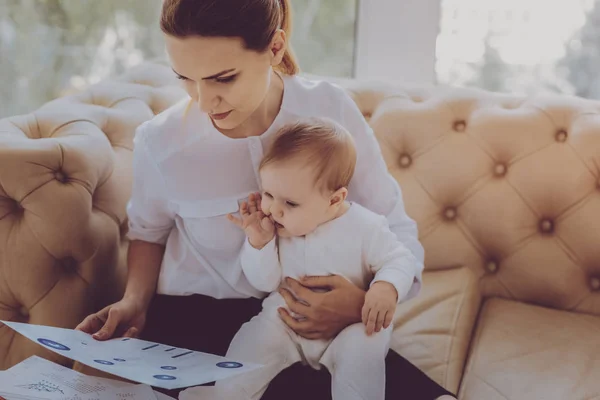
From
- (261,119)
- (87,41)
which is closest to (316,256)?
(261,119)

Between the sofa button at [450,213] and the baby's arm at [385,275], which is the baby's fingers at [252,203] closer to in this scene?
the baby's arm at [385,275]

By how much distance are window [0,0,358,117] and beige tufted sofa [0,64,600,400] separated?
265mm

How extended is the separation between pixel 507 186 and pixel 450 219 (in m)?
0.17

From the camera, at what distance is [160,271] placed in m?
1.30

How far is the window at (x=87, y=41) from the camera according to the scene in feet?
6.49

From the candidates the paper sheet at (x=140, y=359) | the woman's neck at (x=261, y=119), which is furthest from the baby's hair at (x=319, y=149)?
the paper sheet at (x=140, y=359)

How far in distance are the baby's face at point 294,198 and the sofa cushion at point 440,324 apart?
0.46 meters

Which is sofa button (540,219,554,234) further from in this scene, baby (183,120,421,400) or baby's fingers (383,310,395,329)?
baby's fingers (383,310,395,329)

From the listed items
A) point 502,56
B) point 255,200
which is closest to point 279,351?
point 255,200

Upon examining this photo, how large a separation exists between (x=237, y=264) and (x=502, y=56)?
1.25 metres

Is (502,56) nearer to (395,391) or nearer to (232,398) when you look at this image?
(395,391)

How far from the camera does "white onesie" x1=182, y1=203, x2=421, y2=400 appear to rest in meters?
1.07

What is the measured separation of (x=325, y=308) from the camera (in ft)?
3.68

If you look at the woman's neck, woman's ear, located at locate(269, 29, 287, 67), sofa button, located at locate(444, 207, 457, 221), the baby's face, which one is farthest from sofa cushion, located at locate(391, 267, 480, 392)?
woman's ear, located at locate(269, 29, 287, 67)
